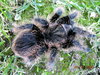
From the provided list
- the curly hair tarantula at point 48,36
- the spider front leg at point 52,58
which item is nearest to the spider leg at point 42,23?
the curly hair tarantula at point 48,36

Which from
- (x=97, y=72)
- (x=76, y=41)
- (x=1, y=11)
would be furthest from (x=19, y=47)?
(x=97, y=72)

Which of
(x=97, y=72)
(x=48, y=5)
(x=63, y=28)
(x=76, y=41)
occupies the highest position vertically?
(x=48, y=5)

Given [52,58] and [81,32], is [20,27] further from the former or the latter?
[81,32]

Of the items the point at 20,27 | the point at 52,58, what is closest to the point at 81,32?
the point at 52,58

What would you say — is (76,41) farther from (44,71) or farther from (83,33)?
(44,71)

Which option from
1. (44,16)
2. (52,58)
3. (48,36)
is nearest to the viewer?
(48,36)

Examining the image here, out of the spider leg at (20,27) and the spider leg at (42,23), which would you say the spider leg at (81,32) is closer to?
the spider leg at (42,23)
